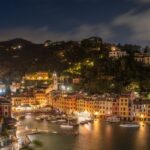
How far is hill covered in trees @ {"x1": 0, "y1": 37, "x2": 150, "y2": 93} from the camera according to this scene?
29.9 meters

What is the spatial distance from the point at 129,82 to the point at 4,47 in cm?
2500

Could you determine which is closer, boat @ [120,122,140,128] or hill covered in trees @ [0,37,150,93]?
boat @ [120,122,140,128]

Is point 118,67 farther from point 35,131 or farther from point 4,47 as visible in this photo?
point 4,47

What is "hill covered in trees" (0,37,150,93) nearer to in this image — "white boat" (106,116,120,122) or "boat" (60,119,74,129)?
"white boat" (106,116,120,122)

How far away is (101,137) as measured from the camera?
64.0ft

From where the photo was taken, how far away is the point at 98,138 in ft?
63.3

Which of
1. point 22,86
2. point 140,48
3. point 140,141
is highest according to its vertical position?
point 140,48

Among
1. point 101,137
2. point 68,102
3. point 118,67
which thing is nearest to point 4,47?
point 118,67

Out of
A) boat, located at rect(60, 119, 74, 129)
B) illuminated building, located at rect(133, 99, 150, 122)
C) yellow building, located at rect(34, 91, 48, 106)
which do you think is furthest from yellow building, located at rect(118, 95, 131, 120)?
yellow building, located at rect(34, 91, 48, 106)

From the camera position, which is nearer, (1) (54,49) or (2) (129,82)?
(2) (129,82)

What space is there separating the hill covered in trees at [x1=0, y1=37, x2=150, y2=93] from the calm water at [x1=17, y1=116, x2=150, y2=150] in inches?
277

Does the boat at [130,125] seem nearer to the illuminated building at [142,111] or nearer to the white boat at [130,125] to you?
the white boat at [130,125]

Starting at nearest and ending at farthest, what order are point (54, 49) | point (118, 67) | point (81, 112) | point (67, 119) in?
point (67, 119), point (81, 112), point (118, 67), point (54, 49)

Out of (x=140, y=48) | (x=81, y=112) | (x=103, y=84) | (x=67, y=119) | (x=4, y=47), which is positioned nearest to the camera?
(x=67, y=119)
